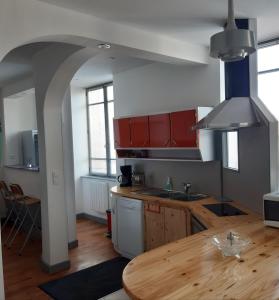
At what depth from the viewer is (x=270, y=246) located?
210 cm

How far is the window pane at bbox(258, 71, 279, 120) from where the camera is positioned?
141 inches

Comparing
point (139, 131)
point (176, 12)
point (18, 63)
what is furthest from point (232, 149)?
point (18, 63)

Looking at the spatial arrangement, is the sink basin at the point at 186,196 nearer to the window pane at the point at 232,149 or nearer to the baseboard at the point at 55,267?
the window pane at the point at 232,149

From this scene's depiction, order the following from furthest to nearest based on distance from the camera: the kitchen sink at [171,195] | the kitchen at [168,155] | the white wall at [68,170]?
the white wall at [68,170]
the kitchen sink at [171,195]
the kitchen at [168,155]

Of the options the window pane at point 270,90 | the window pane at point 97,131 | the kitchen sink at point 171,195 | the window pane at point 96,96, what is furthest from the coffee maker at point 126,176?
the window pane at point 270,90

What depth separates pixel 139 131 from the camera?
4.49m

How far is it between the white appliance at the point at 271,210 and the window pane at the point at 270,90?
1341 mm

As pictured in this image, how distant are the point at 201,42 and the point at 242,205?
1.90 metres

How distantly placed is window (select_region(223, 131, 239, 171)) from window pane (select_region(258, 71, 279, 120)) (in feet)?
1.75

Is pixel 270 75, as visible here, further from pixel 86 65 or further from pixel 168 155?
pixel 86 65

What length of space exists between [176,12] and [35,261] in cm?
361

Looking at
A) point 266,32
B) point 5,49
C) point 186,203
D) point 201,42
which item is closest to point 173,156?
point 186,203

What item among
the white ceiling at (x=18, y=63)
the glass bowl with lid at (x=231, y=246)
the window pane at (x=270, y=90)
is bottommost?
the glass bowl with lid at (x=231, y=246)

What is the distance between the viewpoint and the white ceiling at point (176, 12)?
245cm
